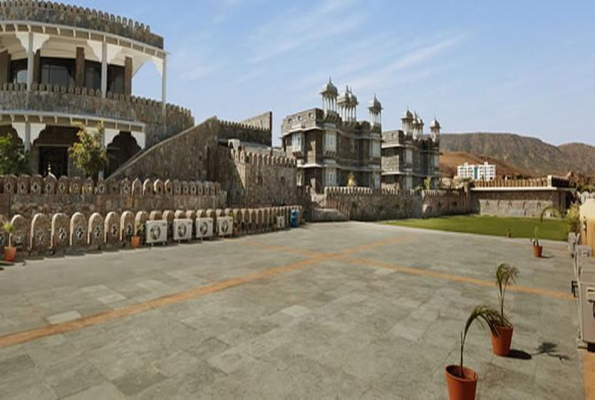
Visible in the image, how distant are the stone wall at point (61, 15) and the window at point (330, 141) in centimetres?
2576

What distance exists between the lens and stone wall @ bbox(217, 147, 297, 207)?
2431 centimetres

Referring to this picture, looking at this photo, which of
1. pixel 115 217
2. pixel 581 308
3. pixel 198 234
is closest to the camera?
pixel 581 308

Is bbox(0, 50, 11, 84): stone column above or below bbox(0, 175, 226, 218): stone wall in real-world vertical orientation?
above

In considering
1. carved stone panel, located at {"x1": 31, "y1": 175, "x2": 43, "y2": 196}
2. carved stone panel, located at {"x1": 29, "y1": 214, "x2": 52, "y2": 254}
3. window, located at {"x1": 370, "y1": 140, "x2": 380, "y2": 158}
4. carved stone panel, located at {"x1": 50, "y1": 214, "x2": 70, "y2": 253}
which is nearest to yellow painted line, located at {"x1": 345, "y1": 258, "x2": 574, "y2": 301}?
carved stone panel, located at {"x1": 50, "y1": 214, "x2": 70, "y2": 253}

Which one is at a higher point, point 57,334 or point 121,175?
point 121,175

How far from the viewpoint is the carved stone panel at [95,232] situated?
13.1m

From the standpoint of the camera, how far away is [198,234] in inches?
639

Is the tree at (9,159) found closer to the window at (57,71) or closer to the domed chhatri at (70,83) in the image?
the domed chhatri at (70,83)

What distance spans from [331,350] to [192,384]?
2.16 m

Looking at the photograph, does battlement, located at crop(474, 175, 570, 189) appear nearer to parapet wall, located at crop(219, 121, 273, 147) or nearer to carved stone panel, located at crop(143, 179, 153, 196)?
parapet wall, located at crop(219, 121, 273, 147)

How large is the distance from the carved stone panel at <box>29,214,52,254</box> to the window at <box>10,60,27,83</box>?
22851 millimetres

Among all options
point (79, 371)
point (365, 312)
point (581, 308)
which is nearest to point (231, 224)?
point (365, 312)

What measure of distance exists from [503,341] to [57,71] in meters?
35.5

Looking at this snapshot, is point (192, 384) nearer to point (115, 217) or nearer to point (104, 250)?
point (104, 250)
